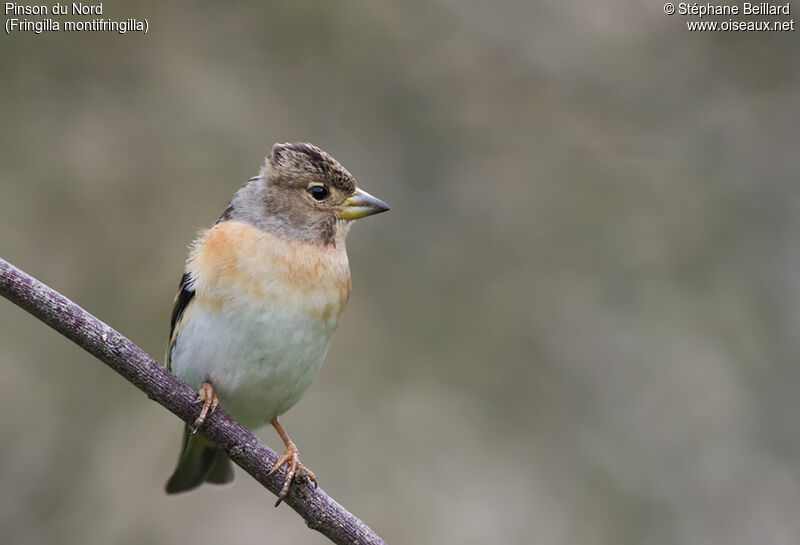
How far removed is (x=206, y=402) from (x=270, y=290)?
1.79ft

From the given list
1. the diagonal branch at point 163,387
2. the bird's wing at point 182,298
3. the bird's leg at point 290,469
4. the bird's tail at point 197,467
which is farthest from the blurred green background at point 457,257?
the diagonal branch at point 163,387

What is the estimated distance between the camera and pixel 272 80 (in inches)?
298

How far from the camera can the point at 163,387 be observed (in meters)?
2.95

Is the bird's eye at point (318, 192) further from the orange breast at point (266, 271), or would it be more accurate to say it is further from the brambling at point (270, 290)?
the orange breast at point (266, 271)

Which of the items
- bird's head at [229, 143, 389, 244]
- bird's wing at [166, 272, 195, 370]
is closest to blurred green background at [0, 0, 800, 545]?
bird's wing at [166, 272, 195, 370]

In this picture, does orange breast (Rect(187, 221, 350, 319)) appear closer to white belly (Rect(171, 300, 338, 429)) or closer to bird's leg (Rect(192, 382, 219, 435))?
white belly (Rect(171, 300, 338, 429))

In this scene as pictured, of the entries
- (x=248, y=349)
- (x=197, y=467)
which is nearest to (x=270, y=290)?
(x=248, y=349)

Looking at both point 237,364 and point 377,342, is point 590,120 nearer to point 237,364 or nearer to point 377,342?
point 377,342

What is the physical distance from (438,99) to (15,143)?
357 centimetres

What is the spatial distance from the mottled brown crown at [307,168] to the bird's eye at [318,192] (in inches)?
1.5

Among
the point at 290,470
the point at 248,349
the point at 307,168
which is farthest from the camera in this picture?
the point at 307,168

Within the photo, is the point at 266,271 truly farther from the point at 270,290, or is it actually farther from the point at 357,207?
the point at 357,207

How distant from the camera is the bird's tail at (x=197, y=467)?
4.19 metres

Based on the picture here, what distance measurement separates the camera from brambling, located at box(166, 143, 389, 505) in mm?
3535
